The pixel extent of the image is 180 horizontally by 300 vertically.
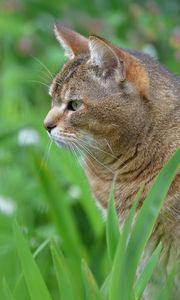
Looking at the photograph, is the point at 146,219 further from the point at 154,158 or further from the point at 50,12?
the point at 50,12

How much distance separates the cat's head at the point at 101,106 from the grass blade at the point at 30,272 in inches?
28.6

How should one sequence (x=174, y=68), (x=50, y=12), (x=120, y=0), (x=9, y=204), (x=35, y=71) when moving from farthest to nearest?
(x=50, y=12), (x=120, y=0), (x=35, y=71), (x=174, y=68), (x=9, y=204)

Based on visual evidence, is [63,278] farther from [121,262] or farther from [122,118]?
[122,118]

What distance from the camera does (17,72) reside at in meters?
5.42

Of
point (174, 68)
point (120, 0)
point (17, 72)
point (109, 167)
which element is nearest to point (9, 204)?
point (109, 167)

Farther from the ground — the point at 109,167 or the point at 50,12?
the point at 50,12

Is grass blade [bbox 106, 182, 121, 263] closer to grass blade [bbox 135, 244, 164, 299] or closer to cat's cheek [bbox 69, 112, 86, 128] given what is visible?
grass blade [bbox 135, 244, 164, 299]

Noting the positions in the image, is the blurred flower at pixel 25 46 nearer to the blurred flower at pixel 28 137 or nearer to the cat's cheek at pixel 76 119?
the blurred flower at pixel 28 137

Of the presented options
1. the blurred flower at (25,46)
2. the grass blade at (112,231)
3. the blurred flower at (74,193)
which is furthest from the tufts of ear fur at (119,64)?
the blurred flower at (25,46)

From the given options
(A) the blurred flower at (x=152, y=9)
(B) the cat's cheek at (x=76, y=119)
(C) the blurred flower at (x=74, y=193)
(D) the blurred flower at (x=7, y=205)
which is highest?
(A) the blurred flower at (x=152, y=9)

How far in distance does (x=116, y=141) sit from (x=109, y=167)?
0.13 meters

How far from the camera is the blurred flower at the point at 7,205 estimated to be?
3.80 metres

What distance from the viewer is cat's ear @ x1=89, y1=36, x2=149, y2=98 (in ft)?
9.75

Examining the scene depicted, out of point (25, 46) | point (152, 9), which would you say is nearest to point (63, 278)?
point (152, 9)
